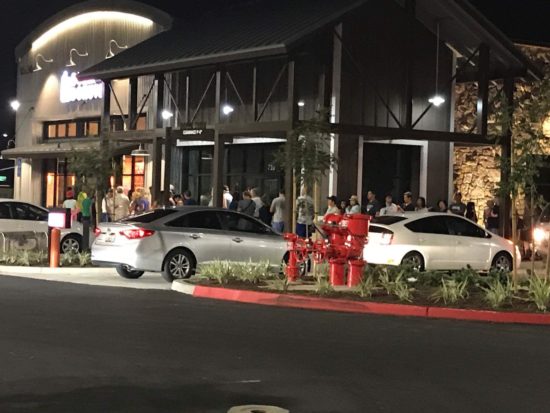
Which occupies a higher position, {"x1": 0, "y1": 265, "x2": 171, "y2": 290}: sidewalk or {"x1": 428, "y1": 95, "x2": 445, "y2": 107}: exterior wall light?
{"x1": 428, "y1": 95, "x2": 445, "y2": 107}: exterior wall light

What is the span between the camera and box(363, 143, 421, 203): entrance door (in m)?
26.6

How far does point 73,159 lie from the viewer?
23.7 meters

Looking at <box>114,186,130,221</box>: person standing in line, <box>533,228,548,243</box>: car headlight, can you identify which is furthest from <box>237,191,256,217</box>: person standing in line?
<box>533,228,548,243</box>: car headlight

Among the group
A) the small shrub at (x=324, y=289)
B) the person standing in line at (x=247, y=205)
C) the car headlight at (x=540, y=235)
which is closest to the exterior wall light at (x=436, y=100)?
the person standing in line at (x=247, y=205)

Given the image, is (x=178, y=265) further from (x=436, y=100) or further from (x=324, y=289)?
(x=436, y=100)

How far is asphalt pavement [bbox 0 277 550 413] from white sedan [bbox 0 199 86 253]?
28.0 feet

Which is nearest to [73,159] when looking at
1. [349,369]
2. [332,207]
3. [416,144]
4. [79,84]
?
[332,207]

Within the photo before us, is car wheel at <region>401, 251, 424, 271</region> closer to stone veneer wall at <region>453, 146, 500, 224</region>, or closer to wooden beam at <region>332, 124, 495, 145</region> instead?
wooden beam at <region>332, 124, 495, 145</region>

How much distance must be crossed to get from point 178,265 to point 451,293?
5726mm

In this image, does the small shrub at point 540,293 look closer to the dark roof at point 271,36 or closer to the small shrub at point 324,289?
the small shrub at point 324,289

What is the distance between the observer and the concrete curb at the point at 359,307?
12406mm

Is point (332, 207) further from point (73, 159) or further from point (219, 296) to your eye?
point (73, 159)

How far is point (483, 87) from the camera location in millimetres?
24219

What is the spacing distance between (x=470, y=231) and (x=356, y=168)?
6.07 m
